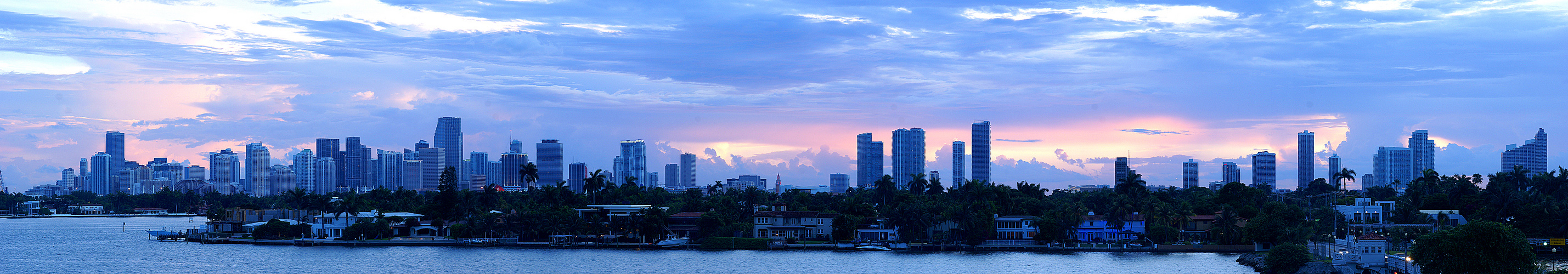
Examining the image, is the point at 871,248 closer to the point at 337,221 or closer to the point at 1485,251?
the point at 1485,251

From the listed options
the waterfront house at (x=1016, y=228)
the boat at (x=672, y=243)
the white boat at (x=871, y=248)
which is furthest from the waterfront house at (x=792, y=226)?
the waterfront house at (x=1016, y=228)

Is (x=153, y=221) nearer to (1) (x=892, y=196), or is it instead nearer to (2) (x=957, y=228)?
(1) (x=892, y=196)

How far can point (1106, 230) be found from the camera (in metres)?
94.3

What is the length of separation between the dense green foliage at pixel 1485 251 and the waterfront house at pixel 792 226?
55.9m

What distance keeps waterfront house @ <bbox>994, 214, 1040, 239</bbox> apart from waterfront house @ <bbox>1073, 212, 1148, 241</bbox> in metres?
3.69

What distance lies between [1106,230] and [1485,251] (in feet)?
153

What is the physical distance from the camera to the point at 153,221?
7584 inches

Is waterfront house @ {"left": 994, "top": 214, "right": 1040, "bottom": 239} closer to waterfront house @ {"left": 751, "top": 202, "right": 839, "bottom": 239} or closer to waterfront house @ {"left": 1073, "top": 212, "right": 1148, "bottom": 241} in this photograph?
waterfront house @ {"left": 1073, "top": 212, "right": 1148, "bottom": 241}

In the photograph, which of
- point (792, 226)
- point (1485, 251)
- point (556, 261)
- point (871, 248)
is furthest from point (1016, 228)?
point (1485, 251)

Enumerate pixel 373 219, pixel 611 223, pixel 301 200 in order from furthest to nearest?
pixel 301 200 < pixel 373 219 < pixel 611 223

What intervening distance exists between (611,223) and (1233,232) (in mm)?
51024

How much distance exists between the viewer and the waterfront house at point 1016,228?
95500 millimetres

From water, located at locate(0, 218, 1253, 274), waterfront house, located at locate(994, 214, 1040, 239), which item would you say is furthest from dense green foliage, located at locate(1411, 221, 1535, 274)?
waterfront house, located at locate(994, 214, 1040, 239)

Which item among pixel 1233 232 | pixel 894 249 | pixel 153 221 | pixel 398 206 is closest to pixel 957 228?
pixel 894 249
